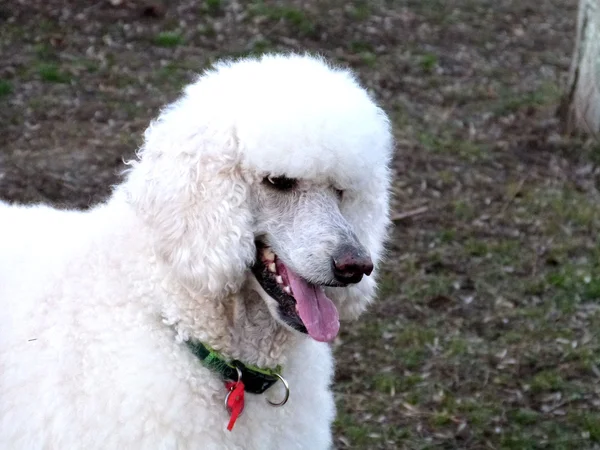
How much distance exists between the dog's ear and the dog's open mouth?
0.10 m

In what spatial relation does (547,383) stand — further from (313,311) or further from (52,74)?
(52,74)

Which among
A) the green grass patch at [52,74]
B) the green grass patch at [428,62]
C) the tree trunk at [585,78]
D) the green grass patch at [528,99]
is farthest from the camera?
the green grass patch at [428,62]

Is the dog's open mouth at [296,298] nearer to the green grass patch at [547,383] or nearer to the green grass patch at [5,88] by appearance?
the green grass patch at [547,383]

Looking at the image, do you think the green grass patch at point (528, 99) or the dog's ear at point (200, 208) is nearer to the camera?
the dog's ear at point (200, 208)

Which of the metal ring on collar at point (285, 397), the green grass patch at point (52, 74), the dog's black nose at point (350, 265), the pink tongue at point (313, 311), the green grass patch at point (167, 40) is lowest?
the green grass patch at point (167, 40)

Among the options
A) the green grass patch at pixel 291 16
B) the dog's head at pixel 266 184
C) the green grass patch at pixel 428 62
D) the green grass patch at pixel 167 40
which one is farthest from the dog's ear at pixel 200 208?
the green grass patch at pixel 291 16

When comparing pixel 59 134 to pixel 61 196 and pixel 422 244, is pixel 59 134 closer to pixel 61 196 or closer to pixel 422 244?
pixel 61 196

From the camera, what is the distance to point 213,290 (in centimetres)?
236

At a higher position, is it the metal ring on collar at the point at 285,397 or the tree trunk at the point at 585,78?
the metal ring on collar at the point at 285,397

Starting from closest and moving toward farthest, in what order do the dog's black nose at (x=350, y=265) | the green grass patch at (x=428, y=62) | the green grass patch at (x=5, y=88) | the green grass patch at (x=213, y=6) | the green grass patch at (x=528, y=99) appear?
the dog's black nose at (x=350, y=265), the green grass patch at (x=5, y=88), the green grass patch at (x=528, y=99), the green grass patch at (x=428, y=62), the green grass patch at (x=213, y=6)

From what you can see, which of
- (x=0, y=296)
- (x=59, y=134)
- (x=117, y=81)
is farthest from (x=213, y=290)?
(x=117, y=81)

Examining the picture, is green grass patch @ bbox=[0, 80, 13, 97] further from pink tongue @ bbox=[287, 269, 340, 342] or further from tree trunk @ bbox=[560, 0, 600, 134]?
pink tongue @ bbox=[287, 269, 340, 342]

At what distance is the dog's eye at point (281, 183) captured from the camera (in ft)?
7.95

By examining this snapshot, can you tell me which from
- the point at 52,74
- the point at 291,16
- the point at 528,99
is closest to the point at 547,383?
the point at 528,99
